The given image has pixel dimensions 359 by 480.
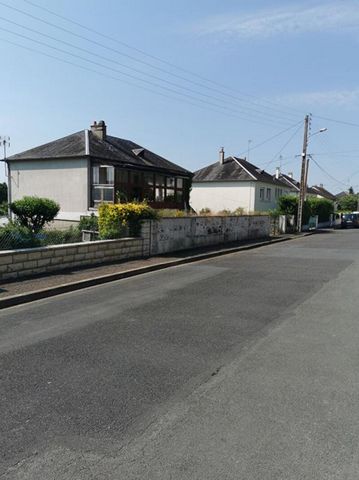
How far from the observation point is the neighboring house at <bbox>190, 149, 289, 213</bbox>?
43.1 metres

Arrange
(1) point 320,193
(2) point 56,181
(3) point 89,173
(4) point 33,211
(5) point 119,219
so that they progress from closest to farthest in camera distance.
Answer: (5) point 119,219 < (4) point 33,211 < (3) point 89,173 < (2) point 56,181 < (1) point 320,193

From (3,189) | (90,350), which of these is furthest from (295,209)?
(3,189)

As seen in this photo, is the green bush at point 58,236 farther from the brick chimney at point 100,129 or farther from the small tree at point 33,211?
the brick chimney at point 100,129

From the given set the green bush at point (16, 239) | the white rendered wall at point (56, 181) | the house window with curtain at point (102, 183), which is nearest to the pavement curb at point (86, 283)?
the green bush at point (16, 239)

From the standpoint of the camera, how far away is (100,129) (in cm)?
2923

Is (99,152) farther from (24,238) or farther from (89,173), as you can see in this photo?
(24,238)

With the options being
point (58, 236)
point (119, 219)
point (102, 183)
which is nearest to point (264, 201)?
point (102, 183)

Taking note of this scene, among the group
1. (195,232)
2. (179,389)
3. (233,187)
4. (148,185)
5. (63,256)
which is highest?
(233,187)

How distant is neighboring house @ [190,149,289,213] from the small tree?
25758 millimetres

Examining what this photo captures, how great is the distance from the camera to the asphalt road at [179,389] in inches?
116

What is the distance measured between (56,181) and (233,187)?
855 inches

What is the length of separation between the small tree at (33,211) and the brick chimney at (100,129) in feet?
41.2

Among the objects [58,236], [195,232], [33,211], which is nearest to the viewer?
[58,236]

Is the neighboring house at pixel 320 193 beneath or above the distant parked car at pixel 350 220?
above
